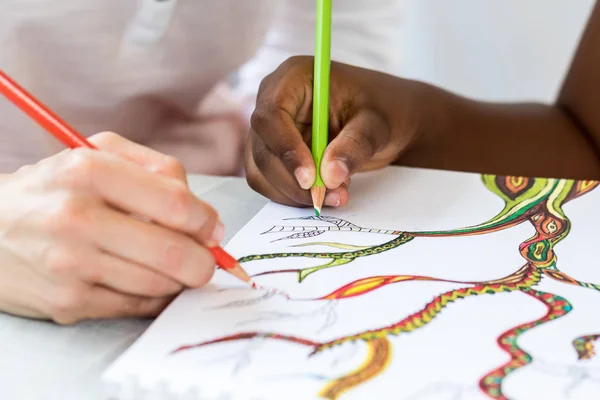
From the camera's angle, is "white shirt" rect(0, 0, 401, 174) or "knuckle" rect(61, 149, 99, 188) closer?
"knuckle" rect(61, 149, 99, 188)

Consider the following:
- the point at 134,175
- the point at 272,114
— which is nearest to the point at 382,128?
the point at 272,114

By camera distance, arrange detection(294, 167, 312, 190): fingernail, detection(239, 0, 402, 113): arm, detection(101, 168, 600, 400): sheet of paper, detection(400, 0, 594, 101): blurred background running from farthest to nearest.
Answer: detection(400, 0, 594, 101): blurred background < detection(239, 0, 402, 113): arm < detection(294, 167, 312, 190): fingernail < detection(101, 168, 600, 400): sheet of paper

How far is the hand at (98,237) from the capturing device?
0.20m

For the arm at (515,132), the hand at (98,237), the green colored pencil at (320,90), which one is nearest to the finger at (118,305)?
the hand at (98,237)

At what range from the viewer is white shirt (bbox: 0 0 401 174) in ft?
1.32

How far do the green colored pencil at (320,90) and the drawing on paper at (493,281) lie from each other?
0.02 m

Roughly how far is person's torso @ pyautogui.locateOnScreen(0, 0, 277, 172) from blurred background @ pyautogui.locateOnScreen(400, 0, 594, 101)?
1.20ft

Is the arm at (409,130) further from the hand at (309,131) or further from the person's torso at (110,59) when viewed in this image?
the person's torso at (110,59)

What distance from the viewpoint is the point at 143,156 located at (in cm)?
24

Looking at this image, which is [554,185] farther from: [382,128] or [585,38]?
[585,38]

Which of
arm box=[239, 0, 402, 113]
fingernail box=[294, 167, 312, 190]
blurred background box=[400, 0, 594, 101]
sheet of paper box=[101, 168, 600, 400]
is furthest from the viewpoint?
blurred background box=[400, 0, 594, 101]

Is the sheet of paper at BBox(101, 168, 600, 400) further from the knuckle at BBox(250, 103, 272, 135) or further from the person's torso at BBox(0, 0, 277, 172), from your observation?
the person's torso at BBox(0, 0, 277, 172)

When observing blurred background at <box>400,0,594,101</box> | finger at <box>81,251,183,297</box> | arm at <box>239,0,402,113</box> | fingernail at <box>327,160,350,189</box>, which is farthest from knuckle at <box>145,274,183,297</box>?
blurred background at <box>400,0,594,101</box>

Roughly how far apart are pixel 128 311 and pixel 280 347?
6cm
